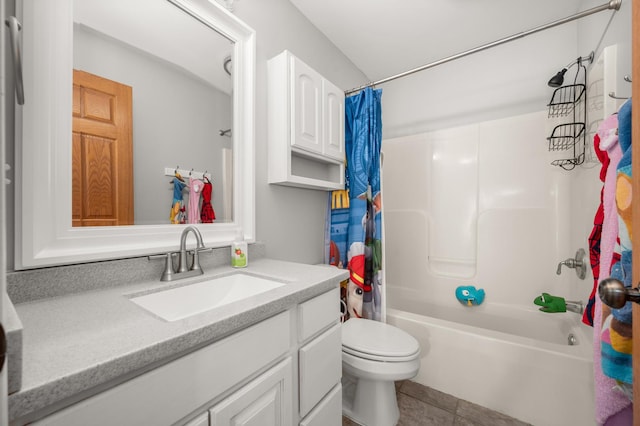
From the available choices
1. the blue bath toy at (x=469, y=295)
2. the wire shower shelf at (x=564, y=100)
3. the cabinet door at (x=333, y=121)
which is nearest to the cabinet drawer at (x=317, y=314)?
the cabinet door at (x=333, y=121)

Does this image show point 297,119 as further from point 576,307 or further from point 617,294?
point 576,307

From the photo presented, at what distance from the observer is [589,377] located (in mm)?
1271

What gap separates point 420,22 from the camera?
1855mm

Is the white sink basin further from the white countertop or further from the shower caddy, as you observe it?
the shower caddy

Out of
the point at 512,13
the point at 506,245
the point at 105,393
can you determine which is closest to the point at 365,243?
the point at 506,245

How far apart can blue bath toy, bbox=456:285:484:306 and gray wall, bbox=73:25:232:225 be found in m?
1.97

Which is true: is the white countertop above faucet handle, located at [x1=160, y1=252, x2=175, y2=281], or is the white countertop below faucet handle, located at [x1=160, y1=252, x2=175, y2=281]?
below

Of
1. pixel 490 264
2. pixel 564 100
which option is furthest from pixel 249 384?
pixel 564 100

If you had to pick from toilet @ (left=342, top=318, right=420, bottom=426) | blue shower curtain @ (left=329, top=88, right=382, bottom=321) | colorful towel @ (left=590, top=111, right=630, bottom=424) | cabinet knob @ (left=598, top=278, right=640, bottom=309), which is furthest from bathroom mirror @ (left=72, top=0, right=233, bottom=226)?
colorful towel @ (left=590, top=111, right=630, bottom=424)

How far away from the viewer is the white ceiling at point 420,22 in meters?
1.71

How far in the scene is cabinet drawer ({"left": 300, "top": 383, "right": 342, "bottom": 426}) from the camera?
96 cm

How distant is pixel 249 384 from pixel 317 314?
0.33 metres

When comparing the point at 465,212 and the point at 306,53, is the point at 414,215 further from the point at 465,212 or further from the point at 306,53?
the point at 306,53

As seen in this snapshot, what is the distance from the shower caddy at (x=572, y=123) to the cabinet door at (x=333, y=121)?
4.32 ft
